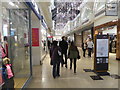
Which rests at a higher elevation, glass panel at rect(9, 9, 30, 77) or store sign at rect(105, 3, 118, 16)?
store sign at rect(105, 3, 118, 16)

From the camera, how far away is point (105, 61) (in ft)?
18.2

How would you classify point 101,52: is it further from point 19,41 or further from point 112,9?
point 112,9

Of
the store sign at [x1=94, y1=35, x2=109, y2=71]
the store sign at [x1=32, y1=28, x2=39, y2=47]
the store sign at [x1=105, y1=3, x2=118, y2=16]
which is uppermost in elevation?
the store sign at [x1=105, y1=3, x2=118, y2=16]

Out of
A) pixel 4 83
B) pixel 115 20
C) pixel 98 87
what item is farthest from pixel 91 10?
pixel 4 83

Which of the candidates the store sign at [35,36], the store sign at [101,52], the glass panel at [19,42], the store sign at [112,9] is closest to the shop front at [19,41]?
the glass panel at [19,42]

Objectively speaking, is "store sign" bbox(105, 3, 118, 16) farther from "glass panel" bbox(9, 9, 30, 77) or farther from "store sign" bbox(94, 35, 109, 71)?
"glass panel" bbox(9, 9, 30, 77)

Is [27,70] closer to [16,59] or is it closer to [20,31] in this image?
[16,59]

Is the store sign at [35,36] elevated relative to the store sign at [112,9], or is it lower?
lower

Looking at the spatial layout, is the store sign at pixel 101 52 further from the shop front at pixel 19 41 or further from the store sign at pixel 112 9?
the store sign at pixel 112 9

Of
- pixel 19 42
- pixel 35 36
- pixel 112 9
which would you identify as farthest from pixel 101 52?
pixel 112 9

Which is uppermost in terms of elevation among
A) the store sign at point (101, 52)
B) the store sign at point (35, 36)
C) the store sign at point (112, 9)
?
the store sign at point (112, 9)

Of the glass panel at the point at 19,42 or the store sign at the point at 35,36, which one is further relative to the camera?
the store sign at the point at 35,36

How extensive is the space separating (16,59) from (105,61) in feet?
12.0

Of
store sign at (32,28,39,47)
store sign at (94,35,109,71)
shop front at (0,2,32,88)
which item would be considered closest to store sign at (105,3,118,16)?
store sign at (94,35,109,71)
